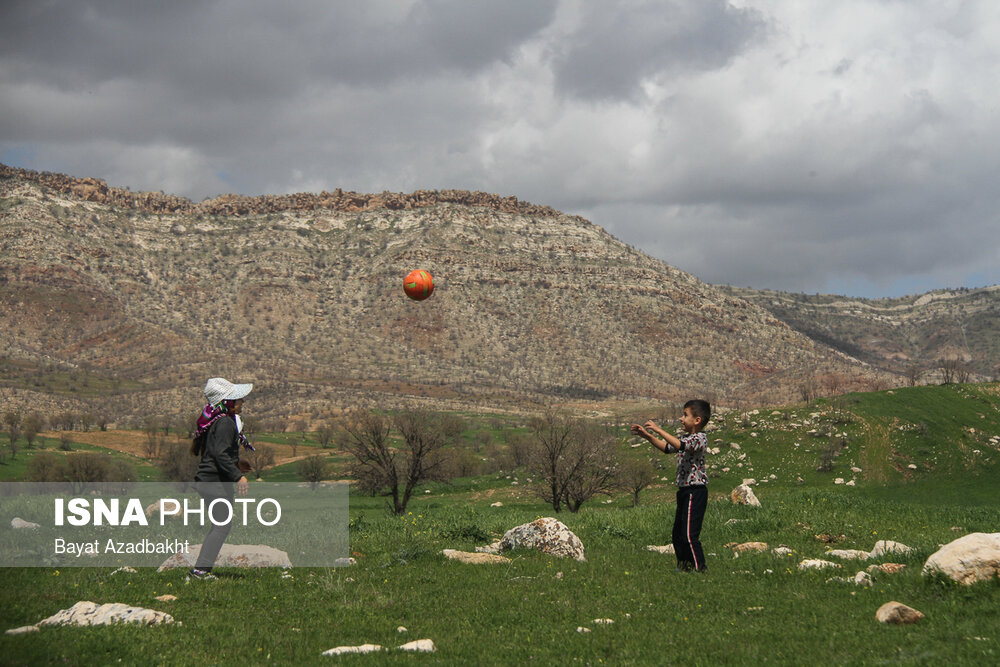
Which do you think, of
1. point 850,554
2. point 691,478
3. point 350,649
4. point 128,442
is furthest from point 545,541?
point 128,442

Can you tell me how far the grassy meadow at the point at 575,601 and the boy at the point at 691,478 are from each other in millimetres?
492

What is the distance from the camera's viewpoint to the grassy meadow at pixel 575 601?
754cm

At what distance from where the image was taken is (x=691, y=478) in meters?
11.9

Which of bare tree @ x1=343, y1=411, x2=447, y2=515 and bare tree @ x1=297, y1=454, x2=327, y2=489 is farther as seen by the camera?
bare tree @ x1=297, y1=454, x2=327, y2=489

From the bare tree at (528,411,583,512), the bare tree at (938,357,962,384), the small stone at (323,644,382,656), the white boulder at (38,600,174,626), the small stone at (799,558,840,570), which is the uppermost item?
the bare tree at (938,357,962,384)

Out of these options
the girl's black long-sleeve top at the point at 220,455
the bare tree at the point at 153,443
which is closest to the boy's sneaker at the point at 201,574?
the girl's black long-sleeve top at the point at 220,455

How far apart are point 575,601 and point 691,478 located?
320 cm

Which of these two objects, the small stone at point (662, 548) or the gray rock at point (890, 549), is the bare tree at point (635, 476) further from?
the gray rock at point (890, 549)

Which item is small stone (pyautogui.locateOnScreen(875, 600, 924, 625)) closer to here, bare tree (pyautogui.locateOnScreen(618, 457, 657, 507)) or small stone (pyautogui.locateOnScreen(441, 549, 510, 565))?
small stone (pyautogui.locateOnScreen(441, 549, 510, 565))

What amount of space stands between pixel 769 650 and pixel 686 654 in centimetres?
91

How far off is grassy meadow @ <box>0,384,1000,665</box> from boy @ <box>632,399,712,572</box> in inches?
19.4

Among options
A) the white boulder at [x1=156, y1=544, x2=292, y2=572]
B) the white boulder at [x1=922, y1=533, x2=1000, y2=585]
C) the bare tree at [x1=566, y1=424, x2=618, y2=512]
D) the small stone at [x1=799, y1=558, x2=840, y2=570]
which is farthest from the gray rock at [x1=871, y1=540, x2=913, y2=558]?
the bare tree at [x1=566, y1=424, x2=618, y2=512]

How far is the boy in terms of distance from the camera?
11789mm

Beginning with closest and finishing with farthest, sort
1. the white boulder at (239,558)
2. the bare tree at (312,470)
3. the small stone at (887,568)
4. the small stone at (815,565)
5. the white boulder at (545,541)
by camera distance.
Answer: the small stone at (887,568) < the small stone at (815,565) < the white boulder at (239,558) < the white boulder at (545,541) < the bare tree at (312,470)
